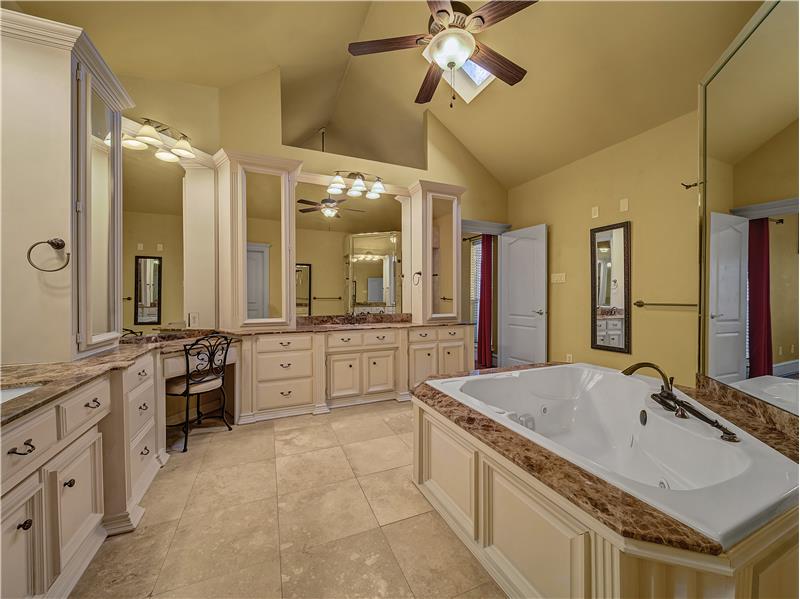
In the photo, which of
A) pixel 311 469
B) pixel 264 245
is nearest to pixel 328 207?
pixel 264 245

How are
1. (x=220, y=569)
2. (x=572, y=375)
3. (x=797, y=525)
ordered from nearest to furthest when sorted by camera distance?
(x=797, y=525) → (x=220, y=569) → (x=572, y=375)

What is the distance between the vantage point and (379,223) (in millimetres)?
3807

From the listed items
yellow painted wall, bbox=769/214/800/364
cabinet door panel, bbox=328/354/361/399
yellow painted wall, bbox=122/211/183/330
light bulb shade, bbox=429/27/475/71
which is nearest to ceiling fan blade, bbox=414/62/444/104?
light bulb shade, bbox=429/27/475/71

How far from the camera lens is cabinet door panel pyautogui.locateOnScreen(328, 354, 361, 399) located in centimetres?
314

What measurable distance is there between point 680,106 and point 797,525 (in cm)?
324

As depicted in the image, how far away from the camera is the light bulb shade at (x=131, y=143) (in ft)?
7.77

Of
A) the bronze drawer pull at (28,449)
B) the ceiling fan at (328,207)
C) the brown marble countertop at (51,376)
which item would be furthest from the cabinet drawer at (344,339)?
the bronze drawer pull at (28,449)

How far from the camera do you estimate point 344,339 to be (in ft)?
10.4

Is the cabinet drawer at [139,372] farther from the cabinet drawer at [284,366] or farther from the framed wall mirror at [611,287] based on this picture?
the framed wall mirror at [611,287]

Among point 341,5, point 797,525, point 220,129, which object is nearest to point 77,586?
point 797,525

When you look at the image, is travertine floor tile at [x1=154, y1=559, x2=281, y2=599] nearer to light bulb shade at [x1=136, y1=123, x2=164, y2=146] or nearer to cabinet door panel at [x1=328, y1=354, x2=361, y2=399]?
cabinet door panel at [x1=328, y1=354, x2=361, y2=399]

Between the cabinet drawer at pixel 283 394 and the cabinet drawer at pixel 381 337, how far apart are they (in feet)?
2.26

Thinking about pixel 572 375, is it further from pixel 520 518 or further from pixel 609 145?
pixel 609 145

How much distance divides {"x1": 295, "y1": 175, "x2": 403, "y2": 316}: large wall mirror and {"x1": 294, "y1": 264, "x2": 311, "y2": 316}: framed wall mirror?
0.02 metres
